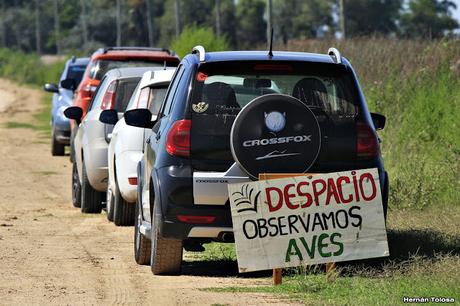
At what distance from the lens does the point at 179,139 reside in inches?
436

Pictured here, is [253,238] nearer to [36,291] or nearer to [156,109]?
[36,291]

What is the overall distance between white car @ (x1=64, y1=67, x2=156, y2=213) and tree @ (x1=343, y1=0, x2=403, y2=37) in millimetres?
76617

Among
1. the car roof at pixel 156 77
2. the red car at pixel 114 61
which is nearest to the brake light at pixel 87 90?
the red car at pixel 114 61

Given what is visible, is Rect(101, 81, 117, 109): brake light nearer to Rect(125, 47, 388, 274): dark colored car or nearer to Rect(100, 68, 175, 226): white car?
Rect(100, 68, 175, 226): white car

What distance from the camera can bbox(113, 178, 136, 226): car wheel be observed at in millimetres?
15539

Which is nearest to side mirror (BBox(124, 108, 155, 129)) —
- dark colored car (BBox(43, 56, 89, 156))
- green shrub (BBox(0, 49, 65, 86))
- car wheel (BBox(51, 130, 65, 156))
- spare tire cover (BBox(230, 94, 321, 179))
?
spare tire cover (BBox(230, 94, 321, 179))

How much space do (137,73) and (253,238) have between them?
6146mm

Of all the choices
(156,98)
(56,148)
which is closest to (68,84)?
(56,148)

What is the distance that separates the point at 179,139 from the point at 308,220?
1117mm

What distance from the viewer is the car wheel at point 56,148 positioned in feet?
89.2

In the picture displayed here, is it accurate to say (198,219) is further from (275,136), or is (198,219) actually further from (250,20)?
(250,20)

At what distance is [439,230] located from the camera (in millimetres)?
14023

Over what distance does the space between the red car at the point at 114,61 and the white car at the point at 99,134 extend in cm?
331

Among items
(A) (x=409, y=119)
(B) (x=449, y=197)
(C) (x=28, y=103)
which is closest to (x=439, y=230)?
(B) (x=449, y=197)
